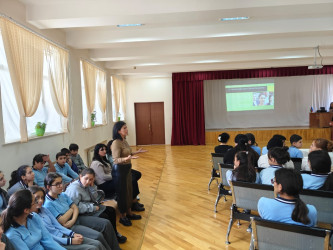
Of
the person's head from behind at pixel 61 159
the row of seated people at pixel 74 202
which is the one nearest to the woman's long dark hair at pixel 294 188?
the row of seated people at pixel 74 202

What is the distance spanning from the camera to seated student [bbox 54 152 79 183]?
4090mm

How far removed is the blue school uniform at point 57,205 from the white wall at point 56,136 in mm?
1409

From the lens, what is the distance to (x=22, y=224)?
6.23 feet

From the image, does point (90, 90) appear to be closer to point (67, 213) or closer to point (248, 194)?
point (67, 213)

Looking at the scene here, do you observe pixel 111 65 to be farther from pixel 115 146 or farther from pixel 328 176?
pixel 328 176

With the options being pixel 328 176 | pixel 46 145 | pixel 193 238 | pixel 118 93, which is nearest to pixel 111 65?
pixel 118 93

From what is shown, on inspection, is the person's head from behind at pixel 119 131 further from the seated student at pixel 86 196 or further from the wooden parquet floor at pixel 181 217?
the wooden parquet floor at pixel 181 217

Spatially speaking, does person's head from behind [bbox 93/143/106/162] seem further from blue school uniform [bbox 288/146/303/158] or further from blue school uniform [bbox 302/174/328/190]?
blue school uniform [bbox 288/146/303/158]

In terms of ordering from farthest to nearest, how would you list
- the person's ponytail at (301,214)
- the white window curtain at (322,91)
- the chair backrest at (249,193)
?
the white window curtain at (322,91), the chair backrest at (249,193), the person's ponytail at (301,214)

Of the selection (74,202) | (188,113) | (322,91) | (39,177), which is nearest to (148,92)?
(188,113)

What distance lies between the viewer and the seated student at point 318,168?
2449 mm

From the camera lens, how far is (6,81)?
146 inches

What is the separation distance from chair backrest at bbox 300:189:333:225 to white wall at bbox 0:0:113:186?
3.66 meters

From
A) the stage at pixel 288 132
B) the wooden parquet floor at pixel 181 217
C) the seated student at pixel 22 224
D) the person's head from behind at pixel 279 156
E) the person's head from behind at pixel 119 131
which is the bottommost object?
the wooden parquet floor at pixel 181 217
